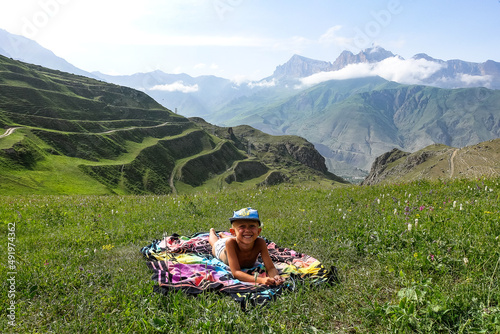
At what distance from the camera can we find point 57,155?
116750 millimetres

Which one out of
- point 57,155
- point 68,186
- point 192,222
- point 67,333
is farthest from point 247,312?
point 57,155

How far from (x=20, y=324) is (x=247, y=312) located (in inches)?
128

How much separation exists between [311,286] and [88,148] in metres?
147

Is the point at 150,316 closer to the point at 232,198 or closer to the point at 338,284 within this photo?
the point at 338,284

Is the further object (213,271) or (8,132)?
(8,132)

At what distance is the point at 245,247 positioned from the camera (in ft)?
21.4

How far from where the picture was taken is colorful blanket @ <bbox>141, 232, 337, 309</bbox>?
5184mm

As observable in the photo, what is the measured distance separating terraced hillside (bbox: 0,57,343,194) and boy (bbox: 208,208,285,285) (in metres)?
97.6

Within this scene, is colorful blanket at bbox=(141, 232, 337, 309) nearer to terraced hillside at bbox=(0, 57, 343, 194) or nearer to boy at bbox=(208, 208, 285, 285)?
boy at bbox=(208, 208, 285, 285)

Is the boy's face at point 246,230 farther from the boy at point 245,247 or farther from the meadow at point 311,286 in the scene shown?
the meadow at point 311,286

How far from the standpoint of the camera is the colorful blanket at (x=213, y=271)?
5184 mm

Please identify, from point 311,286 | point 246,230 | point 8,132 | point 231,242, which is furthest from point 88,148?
point 311,286

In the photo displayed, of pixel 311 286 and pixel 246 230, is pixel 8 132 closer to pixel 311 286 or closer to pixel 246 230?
pixel 246 230

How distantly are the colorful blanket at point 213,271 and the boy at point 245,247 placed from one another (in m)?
0.17
